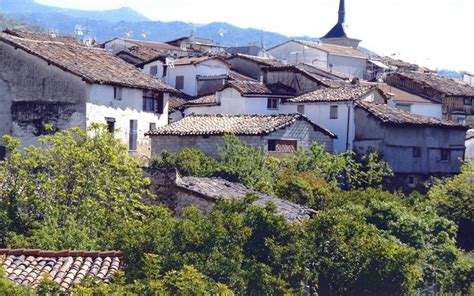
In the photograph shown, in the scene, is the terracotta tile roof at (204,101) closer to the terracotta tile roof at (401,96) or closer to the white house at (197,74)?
the white house at (197,74)

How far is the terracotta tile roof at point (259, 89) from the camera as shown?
40.8m

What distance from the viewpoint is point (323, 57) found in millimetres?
62844

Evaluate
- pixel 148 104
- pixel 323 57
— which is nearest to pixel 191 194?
pixel 148 104

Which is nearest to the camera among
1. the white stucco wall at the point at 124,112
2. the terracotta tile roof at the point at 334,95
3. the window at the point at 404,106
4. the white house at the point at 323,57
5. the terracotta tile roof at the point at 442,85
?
the white stucco wall at the point at 124,112

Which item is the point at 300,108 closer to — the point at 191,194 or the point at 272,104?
the point at 272,104

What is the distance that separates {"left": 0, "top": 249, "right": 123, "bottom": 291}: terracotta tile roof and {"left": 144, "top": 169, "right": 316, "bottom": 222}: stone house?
656 centimetres

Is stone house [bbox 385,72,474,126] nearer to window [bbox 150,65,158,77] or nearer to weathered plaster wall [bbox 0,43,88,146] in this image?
window [bbox 150,65,158,77]

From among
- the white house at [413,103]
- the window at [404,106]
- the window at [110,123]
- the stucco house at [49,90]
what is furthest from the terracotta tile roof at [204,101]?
the window at [404,106]

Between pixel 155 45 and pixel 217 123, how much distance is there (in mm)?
32968

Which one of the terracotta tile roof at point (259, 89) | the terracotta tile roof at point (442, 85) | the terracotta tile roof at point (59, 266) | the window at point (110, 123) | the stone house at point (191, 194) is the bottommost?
the terracotta tile roof at point (59, 266)

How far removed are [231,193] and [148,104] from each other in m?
14.6

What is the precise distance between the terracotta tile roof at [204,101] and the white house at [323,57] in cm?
1986

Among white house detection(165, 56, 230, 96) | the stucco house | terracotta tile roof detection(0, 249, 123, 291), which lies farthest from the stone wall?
terracotta tile roof detection(0, 249, 123, 291)

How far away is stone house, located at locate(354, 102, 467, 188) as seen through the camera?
120 feet
